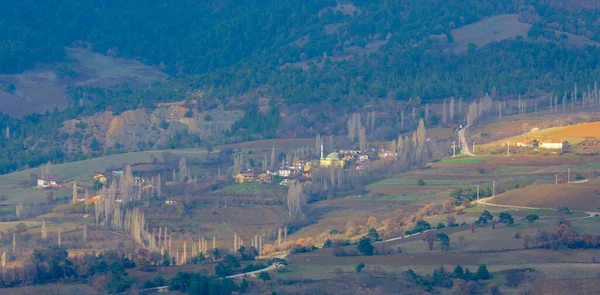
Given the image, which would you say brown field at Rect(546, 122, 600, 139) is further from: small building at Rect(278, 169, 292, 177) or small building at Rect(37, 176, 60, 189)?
small building at Rect(37, 176, 60, 189)

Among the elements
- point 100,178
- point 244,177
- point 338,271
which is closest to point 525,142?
point 244,177

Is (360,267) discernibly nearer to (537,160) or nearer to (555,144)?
(537,160)

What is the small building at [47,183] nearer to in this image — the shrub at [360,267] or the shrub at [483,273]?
the shrub at [360,267]

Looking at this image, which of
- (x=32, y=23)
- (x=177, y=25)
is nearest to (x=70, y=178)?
(x=32, y=23)

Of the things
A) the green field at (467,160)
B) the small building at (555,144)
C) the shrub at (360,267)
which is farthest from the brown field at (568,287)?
the small building at (555,144)

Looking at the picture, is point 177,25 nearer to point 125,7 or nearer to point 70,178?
point 125,7

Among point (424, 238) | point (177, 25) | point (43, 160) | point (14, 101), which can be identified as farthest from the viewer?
point (177, 25)
